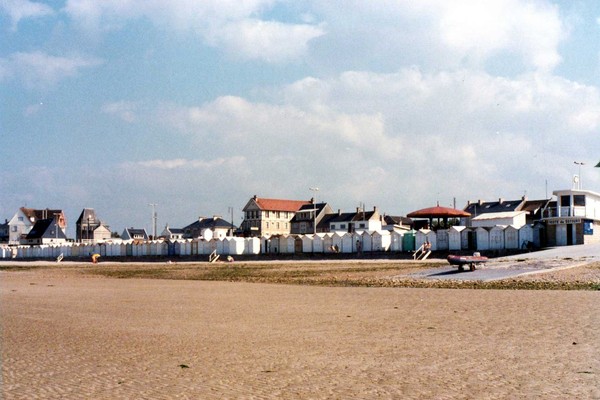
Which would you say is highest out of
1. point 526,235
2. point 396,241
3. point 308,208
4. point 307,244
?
point 308,208

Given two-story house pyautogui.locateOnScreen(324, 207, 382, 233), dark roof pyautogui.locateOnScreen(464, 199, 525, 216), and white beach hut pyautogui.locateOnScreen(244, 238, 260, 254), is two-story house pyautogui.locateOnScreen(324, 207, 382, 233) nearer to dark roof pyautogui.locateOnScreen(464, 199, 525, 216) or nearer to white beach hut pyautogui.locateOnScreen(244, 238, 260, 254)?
dark roof pyautogui.locateOnScreen(464, 199, 525, 216)

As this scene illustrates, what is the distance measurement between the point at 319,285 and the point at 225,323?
1370 cm

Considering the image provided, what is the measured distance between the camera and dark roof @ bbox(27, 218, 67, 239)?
137500mm

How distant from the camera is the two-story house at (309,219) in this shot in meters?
122

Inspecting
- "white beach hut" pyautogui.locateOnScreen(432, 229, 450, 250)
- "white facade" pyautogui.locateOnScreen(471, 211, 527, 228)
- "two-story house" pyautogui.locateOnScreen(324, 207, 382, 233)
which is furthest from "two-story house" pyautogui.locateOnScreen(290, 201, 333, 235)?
"white beach hut" pyautogui.locateOnScreen(432, 229, 450, 250)

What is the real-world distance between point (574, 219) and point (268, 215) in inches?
3307

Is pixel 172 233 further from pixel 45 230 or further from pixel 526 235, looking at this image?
pixel 526 235

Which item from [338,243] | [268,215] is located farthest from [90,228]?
[338,243]

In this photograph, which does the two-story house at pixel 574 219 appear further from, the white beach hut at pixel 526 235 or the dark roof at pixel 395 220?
the dark roof at pixel 395 220

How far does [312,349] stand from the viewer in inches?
454

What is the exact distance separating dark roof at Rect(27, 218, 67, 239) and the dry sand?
409 ft

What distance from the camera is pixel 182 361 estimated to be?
34.7ft

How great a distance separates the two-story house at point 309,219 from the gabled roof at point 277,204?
14.0ft

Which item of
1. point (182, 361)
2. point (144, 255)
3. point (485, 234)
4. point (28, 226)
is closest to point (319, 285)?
point (182, 361)
